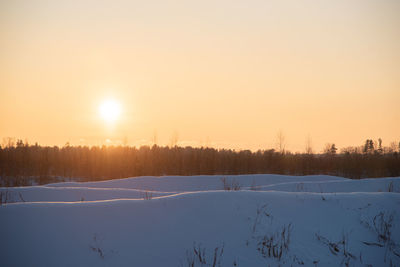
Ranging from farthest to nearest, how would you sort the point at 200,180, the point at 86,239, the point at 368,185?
the point at 200,180, the point at 368,185, the point at 86,239

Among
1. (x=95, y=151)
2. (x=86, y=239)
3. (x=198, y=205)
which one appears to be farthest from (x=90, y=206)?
(x=95, y=151)

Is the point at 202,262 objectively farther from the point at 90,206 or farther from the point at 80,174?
the point at 80,174

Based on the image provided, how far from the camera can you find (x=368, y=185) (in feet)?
40.1

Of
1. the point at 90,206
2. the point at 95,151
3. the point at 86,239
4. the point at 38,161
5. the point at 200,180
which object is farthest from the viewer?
the point at 95,151

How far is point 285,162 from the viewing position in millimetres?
30531

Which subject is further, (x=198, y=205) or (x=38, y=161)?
(x=38, y=161)

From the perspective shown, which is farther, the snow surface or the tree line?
the tree line

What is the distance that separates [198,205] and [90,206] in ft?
6.76

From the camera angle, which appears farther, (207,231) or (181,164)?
(181,164)

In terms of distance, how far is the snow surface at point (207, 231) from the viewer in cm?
441

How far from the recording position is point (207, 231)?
16.2ft

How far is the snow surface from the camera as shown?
441 cm

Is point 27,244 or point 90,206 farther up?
point 90,206

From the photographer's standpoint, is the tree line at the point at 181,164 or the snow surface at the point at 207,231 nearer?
the snow surface at the point at 207,231
